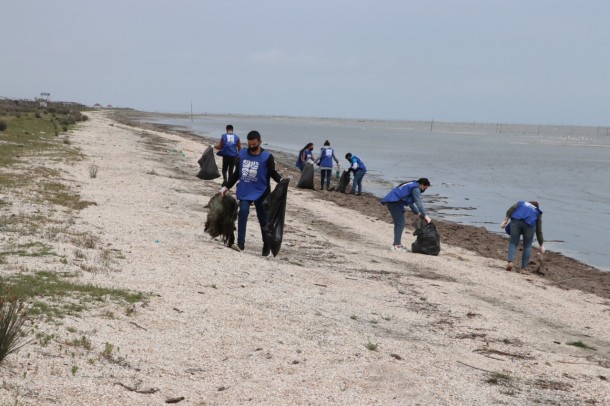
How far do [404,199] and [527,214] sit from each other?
2.22 m

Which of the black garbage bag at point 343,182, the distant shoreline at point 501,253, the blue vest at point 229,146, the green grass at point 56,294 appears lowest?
the distant shoreline at point 501,253

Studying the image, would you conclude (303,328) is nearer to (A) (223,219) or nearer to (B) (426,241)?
(A) (223,219)

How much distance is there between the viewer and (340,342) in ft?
21.8

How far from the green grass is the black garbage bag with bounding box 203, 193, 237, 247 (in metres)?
3.53

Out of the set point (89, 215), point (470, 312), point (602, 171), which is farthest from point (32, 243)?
point (602, 171)

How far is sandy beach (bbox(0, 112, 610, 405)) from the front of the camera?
207 inches

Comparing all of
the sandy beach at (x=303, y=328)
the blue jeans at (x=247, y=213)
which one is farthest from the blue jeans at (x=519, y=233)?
the blue jeans at (x=247, y=213)

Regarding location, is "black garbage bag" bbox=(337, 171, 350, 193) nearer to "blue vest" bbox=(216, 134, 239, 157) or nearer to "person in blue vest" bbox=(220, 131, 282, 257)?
"blue vest" bbox=(216, 134, 239, 157)

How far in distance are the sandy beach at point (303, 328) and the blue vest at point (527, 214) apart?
1032mm

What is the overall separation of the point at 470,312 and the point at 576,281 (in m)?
5.52

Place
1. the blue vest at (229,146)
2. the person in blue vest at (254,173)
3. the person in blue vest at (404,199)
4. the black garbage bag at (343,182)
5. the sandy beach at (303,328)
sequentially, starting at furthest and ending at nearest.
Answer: the black garbage bag at (343,182) → the blue vest at (229,146) → the person in blue vest at (404,199) → the person in blue vest at (254,173) → the sandy beach at (303,328)

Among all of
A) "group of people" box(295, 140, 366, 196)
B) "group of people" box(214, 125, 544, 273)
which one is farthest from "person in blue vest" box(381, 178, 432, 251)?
"group of people" box(295, 140, 366, 196)

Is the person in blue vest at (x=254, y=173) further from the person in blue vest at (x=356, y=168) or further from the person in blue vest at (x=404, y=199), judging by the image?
the person in blue vest at (x=356, y=168)

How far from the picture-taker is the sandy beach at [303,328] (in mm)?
5270
